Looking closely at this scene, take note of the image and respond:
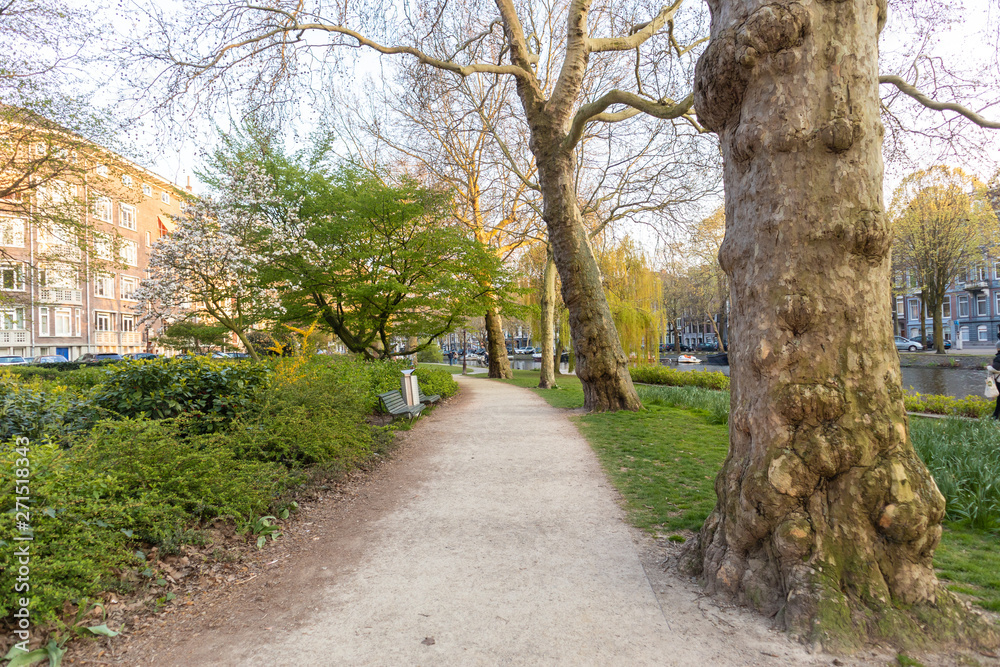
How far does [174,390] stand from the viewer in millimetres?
5777

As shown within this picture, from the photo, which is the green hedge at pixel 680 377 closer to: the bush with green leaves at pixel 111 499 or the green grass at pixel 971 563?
the green grass at pixel 971 563

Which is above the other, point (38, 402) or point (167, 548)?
point (38, 402)

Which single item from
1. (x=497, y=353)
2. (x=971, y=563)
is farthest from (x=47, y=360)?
(x=971, y=563)

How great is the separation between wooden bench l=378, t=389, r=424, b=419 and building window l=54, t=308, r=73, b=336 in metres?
39.7

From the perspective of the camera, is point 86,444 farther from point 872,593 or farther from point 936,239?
point 936,239

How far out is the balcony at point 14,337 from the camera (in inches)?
1326

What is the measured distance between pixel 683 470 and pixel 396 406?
18.7ft

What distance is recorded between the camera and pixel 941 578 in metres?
3.13

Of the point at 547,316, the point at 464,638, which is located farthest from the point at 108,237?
the point at 464,638

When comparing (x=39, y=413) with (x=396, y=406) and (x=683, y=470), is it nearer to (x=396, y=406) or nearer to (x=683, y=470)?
(x=396, y=406)

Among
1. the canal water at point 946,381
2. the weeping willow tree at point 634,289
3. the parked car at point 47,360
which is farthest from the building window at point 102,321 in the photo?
the canal water at point 946,381

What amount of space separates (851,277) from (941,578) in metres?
2.00

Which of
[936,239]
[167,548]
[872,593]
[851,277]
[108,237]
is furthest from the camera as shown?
[936,239]

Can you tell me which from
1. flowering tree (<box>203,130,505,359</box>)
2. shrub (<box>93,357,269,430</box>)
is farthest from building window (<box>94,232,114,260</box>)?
shrub (<box>93,357,269,430</box>)
